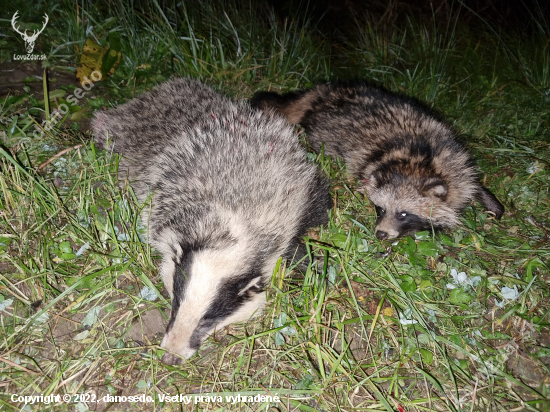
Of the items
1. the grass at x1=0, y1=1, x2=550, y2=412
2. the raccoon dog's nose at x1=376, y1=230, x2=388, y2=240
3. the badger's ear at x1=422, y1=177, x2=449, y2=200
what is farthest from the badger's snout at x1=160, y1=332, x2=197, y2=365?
→ the badger's ear at x1=422, y1=177, x2=449, y2=200

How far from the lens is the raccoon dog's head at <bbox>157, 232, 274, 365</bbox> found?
2693 millimetres

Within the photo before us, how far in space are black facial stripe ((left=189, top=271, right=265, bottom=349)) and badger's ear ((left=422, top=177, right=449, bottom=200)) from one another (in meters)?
2.29

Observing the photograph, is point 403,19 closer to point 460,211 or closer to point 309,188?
point 460,211

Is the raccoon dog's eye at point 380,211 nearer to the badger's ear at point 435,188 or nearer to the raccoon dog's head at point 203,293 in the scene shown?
the badger's ear at point 435,188

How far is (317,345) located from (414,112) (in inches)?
132

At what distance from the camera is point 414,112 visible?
16.5 ft

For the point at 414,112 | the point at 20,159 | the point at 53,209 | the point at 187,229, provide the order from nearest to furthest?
1. the point at 187,229
2. the point at 53,209
3. the point at 20,159
4. the point at 414,112

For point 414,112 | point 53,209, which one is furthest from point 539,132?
point 53,209

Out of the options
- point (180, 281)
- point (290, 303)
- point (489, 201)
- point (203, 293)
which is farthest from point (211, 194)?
point (489, 201)

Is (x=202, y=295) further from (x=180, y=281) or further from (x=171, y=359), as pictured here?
(x=171, y=359)

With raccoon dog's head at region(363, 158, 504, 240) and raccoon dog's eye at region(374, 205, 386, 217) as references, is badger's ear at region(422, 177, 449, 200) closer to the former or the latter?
raccoon dog's head at region(363, 158, 504, 240)

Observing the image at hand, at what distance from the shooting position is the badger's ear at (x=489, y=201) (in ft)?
14.3

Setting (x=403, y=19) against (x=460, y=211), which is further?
(x=403, y=19)

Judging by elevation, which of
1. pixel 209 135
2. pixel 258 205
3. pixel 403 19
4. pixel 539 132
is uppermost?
pixel 209 135
